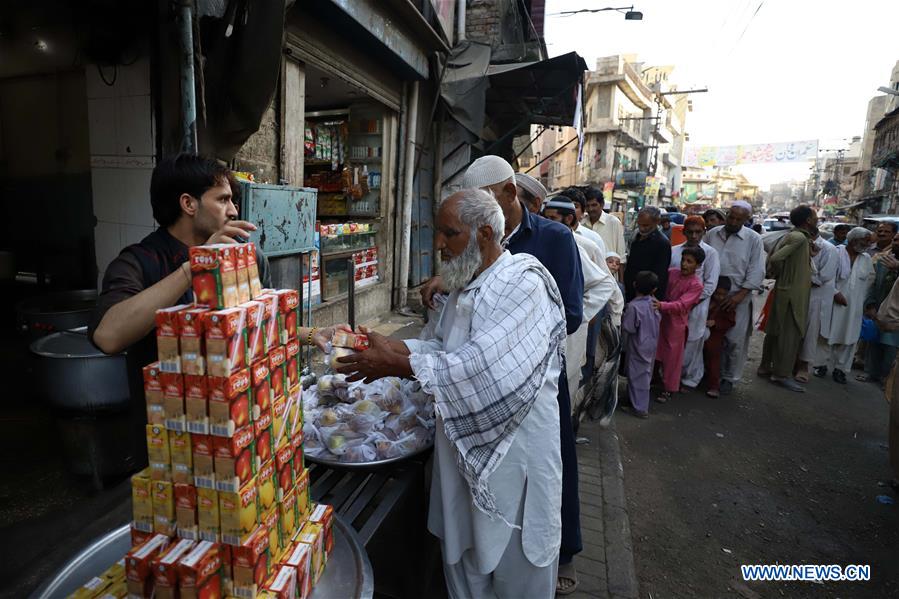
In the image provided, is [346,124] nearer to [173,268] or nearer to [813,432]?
[173,268]

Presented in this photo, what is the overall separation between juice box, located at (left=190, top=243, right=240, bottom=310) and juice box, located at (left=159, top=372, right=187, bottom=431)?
18cm

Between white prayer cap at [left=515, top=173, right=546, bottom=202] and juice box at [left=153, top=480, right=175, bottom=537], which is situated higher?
white prayer cap at [left=515, top=173, right=546, bottom=202]

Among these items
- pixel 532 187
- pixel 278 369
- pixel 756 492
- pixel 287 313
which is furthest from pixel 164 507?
pixel 756 492

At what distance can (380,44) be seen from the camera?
6020 mm

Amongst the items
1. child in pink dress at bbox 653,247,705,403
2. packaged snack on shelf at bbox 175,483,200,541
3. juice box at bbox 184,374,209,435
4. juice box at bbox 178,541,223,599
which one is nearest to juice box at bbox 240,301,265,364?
juice box at bbox 184,374,209,435

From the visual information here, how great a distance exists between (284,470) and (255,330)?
1.41 ft

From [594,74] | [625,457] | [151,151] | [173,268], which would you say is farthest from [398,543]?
[594,74]

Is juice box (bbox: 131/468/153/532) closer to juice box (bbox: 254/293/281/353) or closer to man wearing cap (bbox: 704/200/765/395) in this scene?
juice box (bbox: 254/293/281/353)

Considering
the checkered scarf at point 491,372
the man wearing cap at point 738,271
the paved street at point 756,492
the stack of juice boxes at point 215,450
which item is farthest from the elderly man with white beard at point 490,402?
the man wearing cap at point 738,271

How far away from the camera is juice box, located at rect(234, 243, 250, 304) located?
1179mm

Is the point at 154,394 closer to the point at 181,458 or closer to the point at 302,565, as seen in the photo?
the point at 181,458

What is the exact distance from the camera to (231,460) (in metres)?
1.11

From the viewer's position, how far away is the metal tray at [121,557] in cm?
126

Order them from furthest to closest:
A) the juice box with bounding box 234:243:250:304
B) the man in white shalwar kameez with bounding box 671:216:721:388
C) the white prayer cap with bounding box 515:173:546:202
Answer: the man in white shalwar kameez with bounding box 671:216:721:388 < the white prayer cap with bounding box 515:173:546:202 < the juice box with bounding box 234:243:250:304
